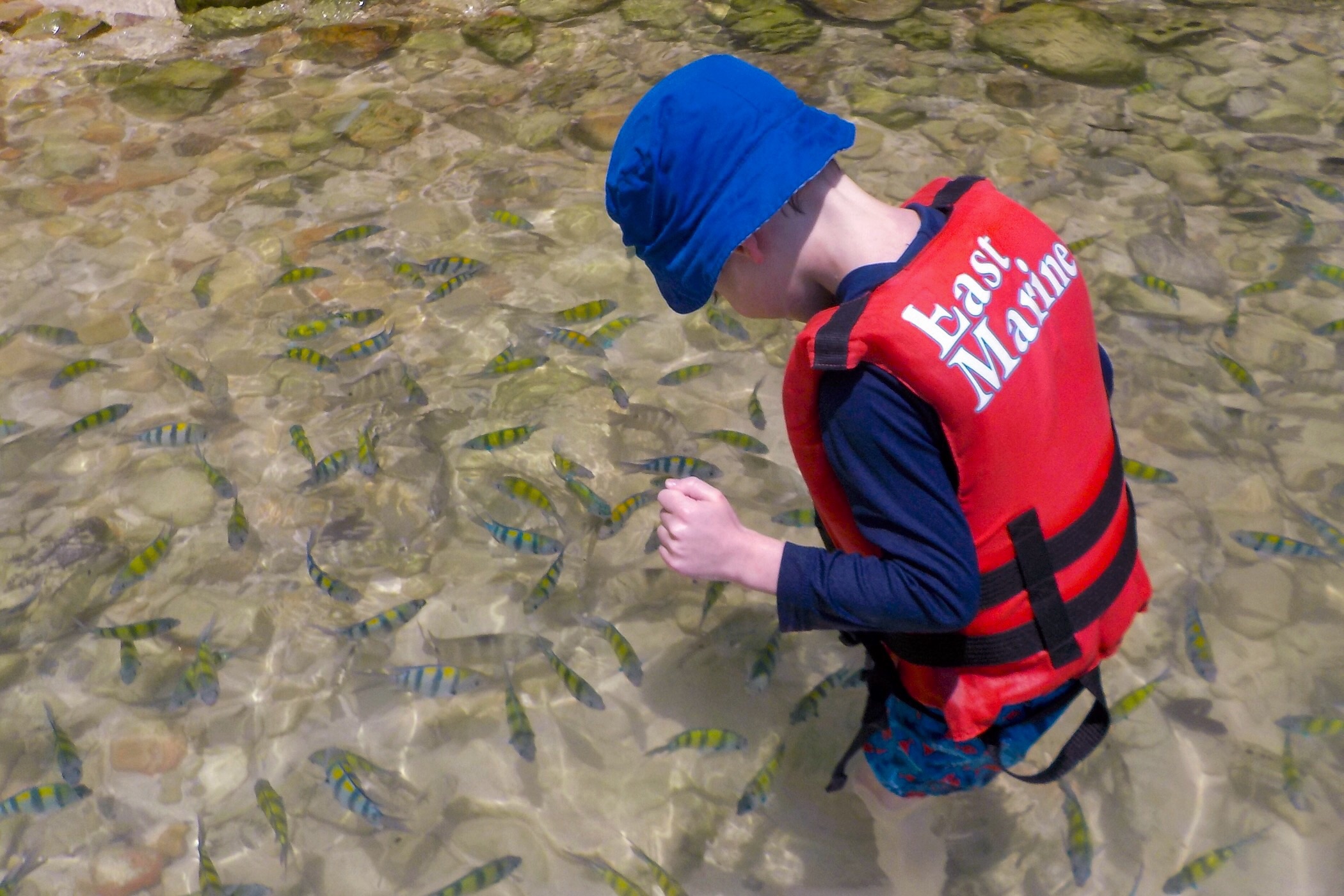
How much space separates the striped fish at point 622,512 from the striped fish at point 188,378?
235 cm

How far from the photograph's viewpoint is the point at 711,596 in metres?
3.81

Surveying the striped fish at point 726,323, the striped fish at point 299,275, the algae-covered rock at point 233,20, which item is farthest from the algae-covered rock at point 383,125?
the striped fish at point 726,323

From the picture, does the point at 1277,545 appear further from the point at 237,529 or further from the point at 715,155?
the point at 237,529

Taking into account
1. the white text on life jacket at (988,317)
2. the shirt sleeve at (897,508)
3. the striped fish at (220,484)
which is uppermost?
the white text on life jacket at (988,317)

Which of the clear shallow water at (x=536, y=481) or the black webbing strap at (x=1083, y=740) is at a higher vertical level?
the black webbing strap at (x=1083, y=740)

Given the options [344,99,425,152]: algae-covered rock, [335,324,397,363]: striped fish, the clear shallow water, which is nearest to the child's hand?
the clear shallow water

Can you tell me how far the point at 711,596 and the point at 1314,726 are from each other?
224 centimetres

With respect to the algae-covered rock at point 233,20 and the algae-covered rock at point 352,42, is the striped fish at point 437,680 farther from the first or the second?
the algae-covered rock at point 233,20

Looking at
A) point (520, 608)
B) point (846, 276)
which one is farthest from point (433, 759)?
point (846, 276)

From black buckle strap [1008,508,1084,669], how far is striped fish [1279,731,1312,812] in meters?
1.58

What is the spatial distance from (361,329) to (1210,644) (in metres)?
4.40

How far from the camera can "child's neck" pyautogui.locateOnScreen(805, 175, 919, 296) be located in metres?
2.13

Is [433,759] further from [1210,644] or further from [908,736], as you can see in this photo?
[1210,644]

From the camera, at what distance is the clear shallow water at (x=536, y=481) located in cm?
337
